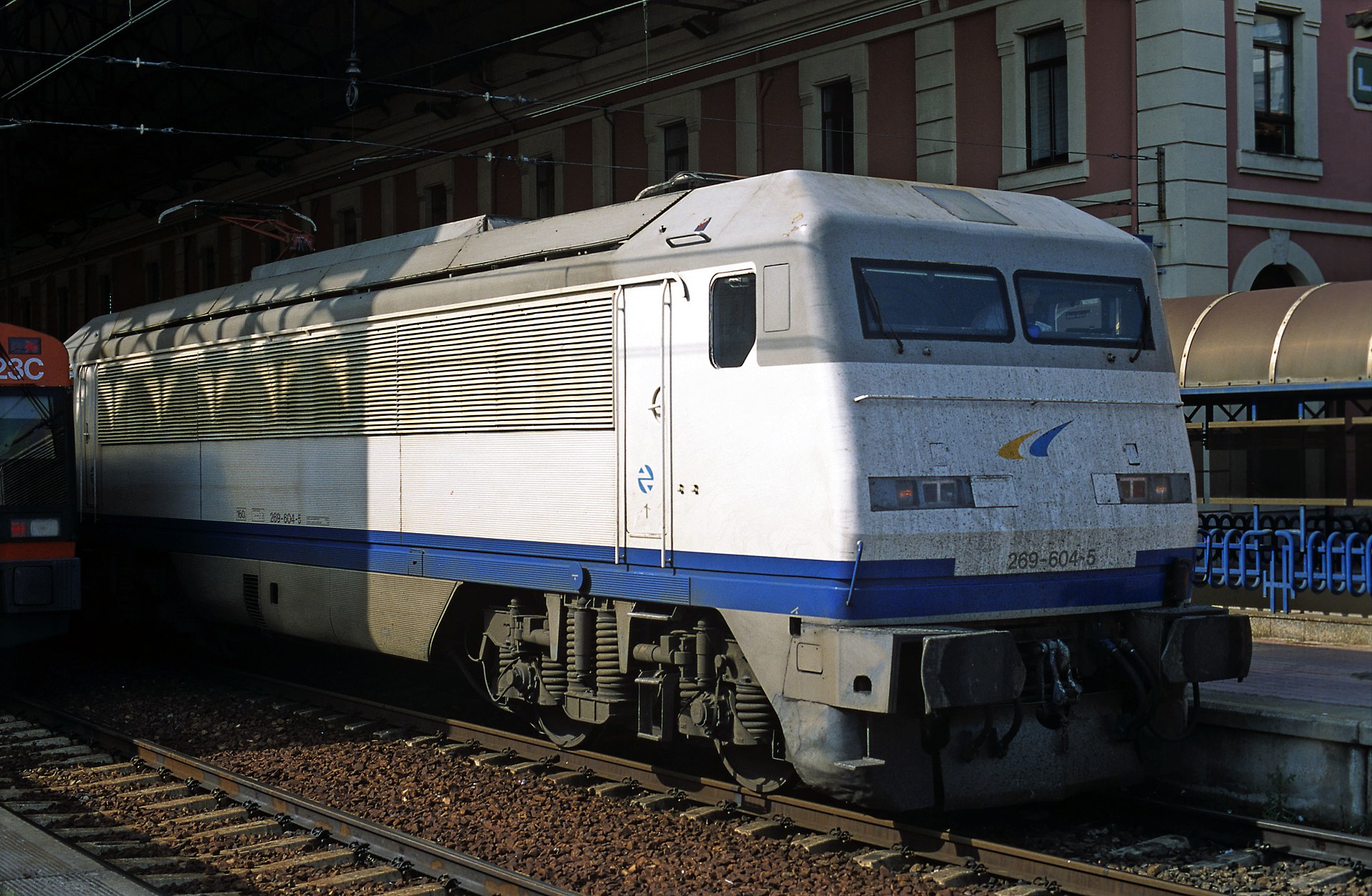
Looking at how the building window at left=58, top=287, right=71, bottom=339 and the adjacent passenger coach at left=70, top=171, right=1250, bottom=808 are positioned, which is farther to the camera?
the building window at left=58, top=287, right=71, bottom=339

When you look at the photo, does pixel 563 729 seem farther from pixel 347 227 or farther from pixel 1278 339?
pixel 347 227

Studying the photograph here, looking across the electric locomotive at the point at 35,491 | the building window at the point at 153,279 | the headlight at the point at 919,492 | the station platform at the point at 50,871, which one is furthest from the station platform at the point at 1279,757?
the building window at the point at 153,279

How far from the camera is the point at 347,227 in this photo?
34156 mm

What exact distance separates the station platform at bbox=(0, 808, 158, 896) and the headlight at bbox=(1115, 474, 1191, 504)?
5207mm

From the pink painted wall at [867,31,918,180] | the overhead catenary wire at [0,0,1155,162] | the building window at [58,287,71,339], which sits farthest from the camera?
the building window at [58,287,71,339]

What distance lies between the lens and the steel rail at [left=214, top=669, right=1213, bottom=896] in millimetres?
6770

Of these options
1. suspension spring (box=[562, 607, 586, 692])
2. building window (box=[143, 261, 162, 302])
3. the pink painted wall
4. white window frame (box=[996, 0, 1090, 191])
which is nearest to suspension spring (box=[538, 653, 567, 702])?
suspension spring (box=[562, 607, 586, 692])

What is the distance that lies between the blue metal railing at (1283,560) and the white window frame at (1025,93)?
6.07 metres

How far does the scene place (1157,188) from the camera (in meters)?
19.0

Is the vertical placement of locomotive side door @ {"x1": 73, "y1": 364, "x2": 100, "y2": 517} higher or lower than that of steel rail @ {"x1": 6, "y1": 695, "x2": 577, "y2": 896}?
higher

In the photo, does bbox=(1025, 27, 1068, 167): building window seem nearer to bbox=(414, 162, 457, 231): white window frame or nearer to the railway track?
the railway track

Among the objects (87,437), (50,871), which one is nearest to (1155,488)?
(50,871)

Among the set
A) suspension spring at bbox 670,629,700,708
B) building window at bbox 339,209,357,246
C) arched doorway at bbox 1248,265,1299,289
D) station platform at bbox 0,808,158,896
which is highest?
building window at bbox 339,209,357,246

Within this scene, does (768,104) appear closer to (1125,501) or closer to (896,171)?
(896,171)
